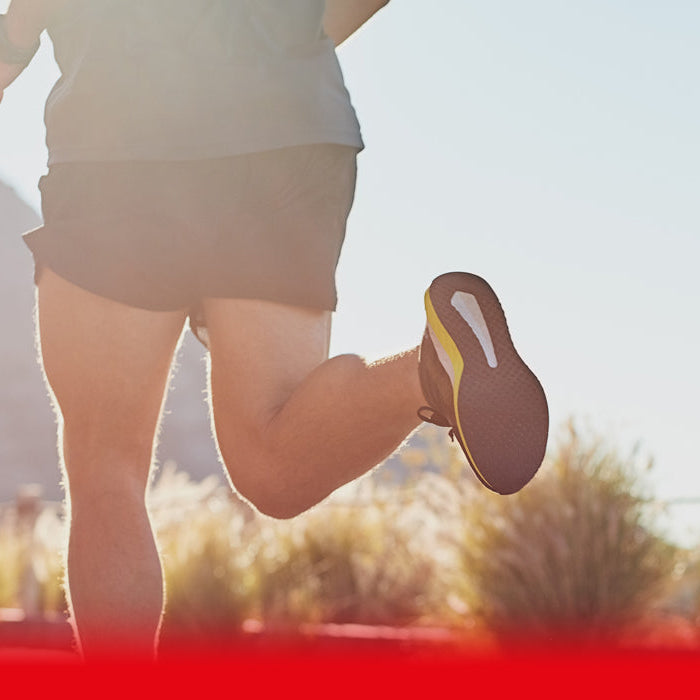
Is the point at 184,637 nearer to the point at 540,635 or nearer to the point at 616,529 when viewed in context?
the point at 540,635

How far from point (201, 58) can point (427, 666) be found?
146 cm

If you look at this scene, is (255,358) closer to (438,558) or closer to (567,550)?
(567,550)

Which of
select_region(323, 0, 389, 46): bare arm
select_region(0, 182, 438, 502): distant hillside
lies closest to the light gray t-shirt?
select_region(323, 0, 389, 46): bare arm

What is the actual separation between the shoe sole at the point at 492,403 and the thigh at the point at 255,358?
362mm

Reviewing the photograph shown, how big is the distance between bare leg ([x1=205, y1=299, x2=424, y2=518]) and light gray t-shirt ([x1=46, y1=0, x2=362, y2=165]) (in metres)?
0.30

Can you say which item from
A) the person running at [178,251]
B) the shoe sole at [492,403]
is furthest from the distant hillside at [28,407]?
the shoe sole at [492,403]

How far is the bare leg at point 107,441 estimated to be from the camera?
70.8 inches

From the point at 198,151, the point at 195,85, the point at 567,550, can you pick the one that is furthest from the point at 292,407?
the point at 567,550

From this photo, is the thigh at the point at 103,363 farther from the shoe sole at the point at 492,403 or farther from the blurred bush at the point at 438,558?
the blurred bush at the point at 438,558

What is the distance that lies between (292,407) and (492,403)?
39cm

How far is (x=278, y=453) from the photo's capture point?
1.76m

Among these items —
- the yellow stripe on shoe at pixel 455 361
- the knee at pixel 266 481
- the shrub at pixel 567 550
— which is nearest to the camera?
the yellow stripe on shoe at pixel 455 361

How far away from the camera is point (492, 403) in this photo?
1.46 metres

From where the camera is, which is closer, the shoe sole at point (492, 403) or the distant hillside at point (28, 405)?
the shoe sole at point (492, 403)
